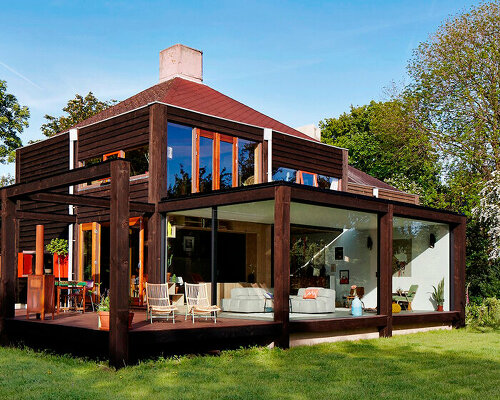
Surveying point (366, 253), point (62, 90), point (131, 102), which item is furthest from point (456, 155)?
point (62, 90)

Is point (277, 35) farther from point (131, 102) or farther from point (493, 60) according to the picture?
point (493, 60)

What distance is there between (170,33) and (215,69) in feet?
7.08

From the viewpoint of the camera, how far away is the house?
35.4 ft

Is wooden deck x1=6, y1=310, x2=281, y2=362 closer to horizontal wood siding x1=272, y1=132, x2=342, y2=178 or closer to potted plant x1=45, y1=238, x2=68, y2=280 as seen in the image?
potted plant x1=45, y1=238, x2=68, y2=280

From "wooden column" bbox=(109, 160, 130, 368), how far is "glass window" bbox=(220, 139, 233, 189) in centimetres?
625

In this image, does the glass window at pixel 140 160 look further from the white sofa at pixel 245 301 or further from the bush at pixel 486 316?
the bush at pixel 486 316

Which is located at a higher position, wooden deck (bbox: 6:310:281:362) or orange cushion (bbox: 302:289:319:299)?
orange cushion (bbox: 302:289:319:299)

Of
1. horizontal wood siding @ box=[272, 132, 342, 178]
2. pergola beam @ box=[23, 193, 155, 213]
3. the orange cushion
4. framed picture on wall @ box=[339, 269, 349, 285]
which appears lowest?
the orange cushion

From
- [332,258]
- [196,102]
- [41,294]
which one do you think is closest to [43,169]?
[196,102]

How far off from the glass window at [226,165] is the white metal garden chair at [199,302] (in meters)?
3.48

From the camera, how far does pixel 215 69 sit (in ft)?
67.5

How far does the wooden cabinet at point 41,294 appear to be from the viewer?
1095cm

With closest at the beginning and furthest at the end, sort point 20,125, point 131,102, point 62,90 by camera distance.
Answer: point 131,102 < point 20,125 < point 62,90

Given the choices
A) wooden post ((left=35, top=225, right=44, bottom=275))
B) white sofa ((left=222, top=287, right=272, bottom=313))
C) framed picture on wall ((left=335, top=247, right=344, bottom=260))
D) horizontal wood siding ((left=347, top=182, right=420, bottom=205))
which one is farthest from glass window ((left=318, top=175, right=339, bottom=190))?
wooden post ((left=35, top=225, right=44, bottom=275))
